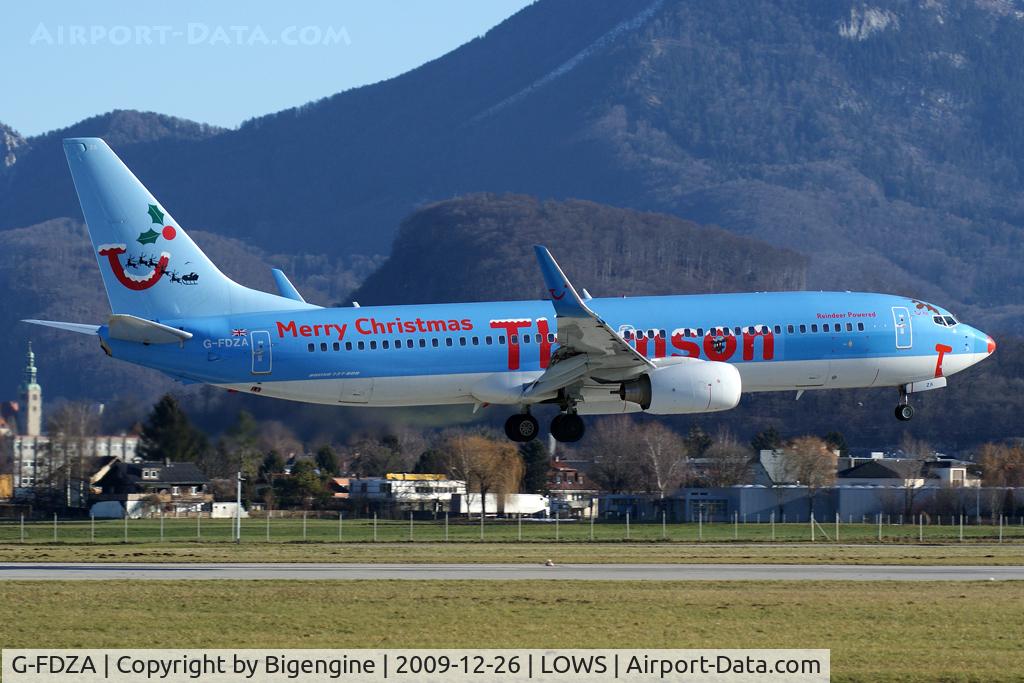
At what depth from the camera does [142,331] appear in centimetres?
5250

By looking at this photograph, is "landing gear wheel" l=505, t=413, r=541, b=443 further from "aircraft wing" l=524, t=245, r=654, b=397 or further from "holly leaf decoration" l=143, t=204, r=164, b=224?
"holly leaf decoration" l=143, t=204, r=164, b=224

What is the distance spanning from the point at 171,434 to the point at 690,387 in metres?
21.4

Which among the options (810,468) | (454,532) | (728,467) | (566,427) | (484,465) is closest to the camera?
(566,427)

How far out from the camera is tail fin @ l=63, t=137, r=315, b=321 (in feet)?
177

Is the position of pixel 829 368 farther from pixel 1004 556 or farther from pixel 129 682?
pixel 129 682

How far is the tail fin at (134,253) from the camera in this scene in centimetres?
5394

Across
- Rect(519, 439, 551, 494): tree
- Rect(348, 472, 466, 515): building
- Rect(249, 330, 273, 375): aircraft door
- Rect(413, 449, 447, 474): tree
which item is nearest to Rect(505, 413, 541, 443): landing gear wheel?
Rect(249, 330, 273, 375): aircraft door

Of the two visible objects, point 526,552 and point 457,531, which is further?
point 457,531

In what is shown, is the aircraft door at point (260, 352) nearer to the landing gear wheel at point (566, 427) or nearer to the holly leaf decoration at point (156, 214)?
the holly leaf decoration at point (156, 214)

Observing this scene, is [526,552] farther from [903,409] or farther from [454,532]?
[454,532]

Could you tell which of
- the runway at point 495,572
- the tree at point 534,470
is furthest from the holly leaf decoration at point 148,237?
the tree at point 534,470

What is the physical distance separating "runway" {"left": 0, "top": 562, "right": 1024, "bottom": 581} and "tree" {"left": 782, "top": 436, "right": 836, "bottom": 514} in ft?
173

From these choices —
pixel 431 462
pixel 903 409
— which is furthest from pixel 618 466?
pixel 903 409

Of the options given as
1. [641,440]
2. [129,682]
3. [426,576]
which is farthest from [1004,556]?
[641,440]
